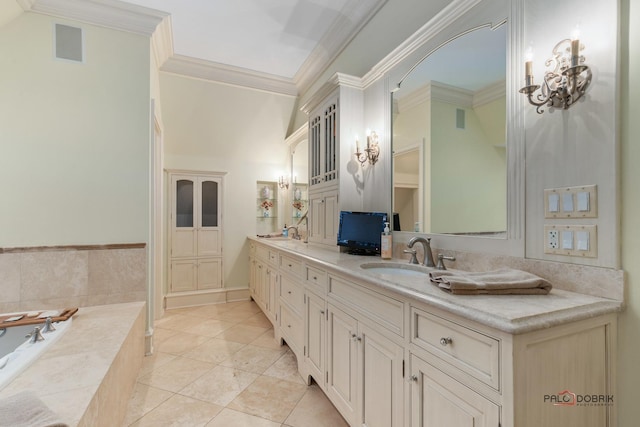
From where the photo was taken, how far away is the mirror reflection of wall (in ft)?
4.69

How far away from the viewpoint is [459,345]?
94 cm

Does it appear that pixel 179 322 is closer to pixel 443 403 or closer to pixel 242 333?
pixel 242 333

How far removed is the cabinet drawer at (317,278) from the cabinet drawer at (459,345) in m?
0.82

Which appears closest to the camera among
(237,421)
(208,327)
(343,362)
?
(343,362)

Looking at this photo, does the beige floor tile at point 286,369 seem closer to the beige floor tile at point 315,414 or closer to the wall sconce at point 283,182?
the beige floor tile at point 315,414

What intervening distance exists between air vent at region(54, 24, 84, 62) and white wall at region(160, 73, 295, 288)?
3.58 ft

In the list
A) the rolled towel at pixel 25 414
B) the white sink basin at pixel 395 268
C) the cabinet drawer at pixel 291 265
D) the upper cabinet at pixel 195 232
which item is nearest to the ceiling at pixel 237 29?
the upper cabinet at pixel 195 232

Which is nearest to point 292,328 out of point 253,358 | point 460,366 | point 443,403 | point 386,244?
point 253,358

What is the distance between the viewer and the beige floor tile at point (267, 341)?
9.07 ft

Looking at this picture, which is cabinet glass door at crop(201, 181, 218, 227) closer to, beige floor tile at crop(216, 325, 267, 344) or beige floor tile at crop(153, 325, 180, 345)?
beige floor tile at crop(153, 325, 180, 345)

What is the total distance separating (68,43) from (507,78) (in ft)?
10.3

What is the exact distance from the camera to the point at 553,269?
1160mm

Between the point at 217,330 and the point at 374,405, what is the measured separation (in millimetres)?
2304

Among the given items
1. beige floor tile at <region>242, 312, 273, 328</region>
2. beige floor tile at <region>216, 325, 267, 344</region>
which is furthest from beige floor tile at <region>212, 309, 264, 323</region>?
beige floor tile at <region>216, 325, 267, 344</region>
